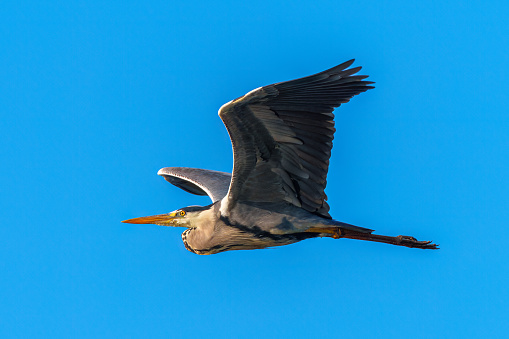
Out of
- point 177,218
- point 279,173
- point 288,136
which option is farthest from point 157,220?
point 288,136

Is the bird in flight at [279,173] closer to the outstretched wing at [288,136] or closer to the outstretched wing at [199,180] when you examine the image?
the outstretched wing at [288,136]

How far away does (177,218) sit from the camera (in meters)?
9.94

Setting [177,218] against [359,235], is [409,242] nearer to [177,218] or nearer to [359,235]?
[359,235]

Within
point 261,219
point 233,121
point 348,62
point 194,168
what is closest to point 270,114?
point 233,121

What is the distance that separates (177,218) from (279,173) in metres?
1.97

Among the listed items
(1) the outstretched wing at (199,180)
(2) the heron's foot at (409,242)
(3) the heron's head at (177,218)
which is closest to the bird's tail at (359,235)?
(2) the heron's foot at (409,242)

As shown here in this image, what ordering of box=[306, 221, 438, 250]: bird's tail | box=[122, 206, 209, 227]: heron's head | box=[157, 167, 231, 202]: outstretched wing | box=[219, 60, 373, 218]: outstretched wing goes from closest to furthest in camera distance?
box=[219, 60, 373, 218]: outstretched wing, box=[306, 221, 438, 250]: bird's tail, box=[122, 206, 209, 227]: heron's head, box=[157, 167, 231, 202]: outstretched wing

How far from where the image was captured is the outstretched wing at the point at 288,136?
311 inches

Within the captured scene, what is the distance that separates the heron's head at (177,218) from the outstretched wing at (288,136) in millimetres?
808

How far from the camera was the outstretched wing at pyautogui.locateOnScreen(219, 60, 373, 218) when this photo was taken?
7902 millimetres

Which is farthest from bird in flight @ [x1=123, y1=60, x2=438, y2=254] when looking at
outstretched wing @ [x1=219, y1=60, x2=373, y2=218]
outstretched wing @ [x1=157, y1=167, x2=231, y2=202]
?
outstretched wing @ [x1=157, y1=167, x2=231, y2=202]

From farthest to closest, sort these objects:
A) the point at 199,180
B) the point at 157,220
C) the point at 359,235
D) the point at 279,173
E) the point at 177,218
Result: the point at 199,180 → the point at 157,220 → the point at 177,218 → the point at 359,235 → the point at 279,173

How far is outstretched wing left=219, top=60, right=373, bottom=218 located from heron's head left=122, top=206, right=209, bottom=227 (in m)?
0.81

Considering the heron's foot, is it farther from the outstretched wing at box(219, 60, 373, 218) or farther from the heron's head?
the heron's head
